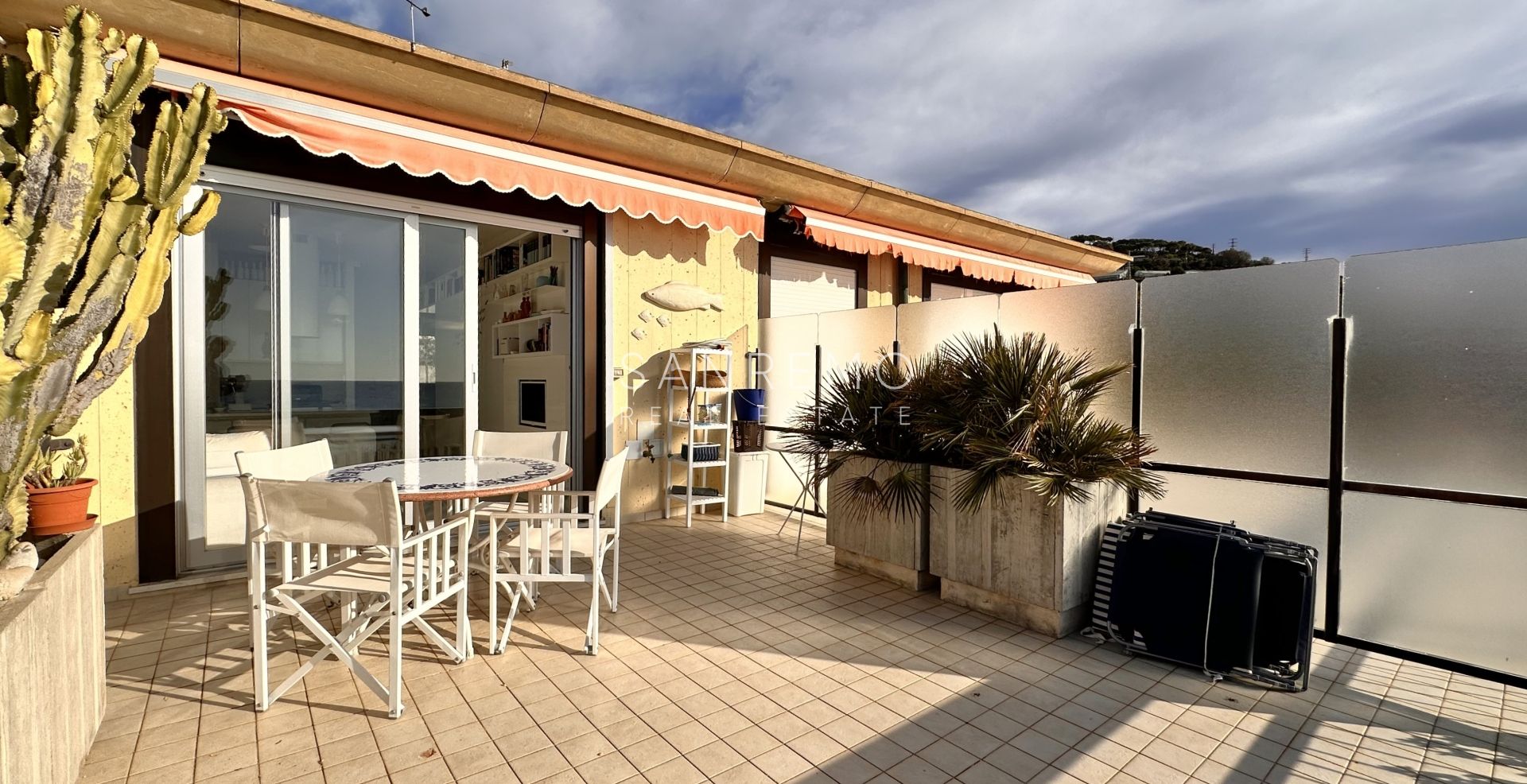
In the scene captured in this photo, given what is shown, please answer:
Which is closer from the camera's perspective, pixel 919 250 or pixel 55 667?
pixel 55 667

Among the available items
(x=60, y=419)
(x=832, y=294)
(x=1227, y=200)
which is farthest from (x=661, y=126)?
(x=1227, y=200)

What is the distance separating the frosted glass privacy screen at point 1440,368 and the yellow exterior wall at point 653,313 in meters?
5.06

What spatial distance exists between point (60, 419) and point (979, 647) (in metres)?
3.94

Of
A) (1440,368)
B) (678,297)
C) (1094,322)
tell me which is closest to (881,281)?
(678,297)

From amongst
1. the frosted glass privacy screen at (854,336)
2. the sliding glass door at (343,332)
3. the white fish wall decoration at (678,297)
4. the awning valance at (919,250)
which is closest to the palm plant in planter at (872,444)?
the frosted glass privacy screen at (854,336)

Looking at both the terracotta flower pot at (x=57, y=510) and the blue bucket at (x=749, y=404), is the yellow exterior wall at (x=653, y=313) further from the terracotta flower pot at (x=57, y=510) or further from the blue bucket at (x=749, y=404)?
the terracotta flower pot at (x=57, y=510)

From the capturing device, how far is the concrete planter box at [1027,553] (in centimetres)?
356

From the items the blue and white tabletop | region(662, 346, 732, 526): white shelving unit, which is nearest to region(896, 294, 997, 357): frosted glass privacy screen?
region(662, 346, 732, 526): white shelving unit

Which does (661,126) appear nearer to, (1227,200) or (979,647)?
(979,647)

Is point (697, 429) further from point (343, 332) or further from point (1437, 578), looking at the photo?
point (1437, 578)

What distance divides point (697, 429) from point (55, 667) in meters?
4.78

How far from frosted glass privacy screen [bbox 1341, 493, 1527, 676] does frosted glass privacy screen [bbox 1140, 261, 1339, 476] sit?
365 mm

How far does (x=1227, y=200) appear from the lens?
45719 mm

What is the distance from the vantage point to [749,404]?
674cm
